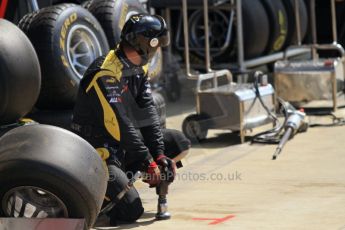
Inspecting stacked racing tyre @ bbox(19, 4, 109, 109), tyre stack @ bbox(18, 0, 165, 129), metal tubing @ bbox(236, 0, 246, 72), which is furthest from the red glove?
metal tubing @ bbox(236, 0, 246, 72)

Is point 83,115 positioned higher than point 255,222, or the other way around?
point 83,115

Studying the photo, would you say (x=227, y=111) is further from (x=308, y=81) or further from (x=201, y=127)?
(x=308, y=81)

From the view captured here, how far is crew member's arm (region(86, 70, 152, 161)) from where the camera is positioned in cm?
679

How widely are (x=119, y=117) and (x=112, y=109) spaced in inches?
3.1

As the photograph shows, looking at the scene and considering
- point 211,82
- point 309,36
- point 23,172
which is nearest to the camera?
point 23,172

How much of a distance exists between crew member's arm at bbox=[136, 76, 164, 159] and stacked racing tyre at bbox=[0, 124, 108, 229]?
133cm

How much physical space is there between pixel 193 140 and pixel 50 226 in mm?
4501

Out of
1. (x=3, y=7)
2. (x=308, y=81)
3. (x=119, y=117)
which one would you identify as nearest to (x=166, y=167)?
(x=119, y=117)

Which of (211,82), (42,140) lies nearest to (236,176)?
(211,82)

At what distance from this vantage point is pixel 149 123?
7.05 metres

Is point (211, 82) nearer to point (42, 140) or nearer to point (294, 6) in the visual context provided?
point (294, 6)

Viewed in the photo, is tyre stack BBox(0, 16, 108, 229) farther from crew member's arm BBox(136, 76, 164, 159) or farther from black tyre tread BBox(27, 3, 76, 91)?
black tyre tread BBox(27, 3, 76, 91)

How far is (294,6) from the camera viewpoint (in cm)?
1316

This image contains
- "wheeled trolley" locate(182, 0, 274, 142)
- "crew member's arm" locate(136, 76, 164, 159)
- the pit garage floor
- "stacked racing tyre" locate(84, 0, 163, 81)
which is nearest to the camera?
the pit garage floor
